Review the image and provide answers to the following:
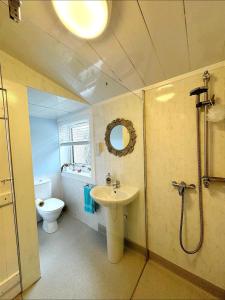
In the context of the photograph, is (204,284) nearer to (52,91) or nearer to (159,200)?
(159,200)

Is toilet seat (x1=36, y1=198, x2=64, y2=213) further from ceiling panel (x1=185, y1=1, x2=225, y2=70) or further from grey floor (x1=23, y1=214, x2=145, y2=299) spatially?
ceiling panel (x1=185, y1=1, x2=225, y2=70)

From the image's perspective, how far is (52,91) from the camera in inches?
60.6

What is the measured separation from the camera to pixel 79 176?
2.31 metres

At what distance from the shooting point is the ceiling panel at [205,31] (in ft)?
2.42

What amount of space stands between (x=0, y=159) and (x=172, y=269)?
2011mm

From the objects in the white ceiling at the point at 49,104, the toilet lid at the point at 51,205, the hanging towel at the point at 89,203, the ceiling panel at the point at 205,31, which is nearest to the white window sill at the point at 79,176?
the hanging towel at the point at 89,203

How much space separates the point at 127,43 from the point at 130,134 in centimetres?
87

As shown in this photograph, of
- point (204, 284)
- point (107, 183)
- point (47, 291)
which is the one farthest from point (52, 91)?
point (204, 284)

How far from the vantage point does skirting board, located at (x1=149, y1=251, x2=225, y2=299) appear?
3.93 ft

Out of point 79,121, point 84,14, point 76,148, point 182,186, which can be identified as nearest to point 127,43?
point 84,14

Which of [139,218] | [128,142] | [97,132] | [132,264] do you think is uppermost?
[97,132]

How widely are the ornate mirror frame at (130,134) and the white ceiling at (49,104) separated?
0.56m

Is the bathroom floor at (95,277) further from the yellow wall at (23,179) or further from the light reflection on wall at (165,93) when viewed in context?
the light reflection on wall at (165,93)

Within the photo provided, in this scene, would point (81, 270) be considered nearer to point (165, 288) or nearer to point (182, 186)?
point (165, 288)
